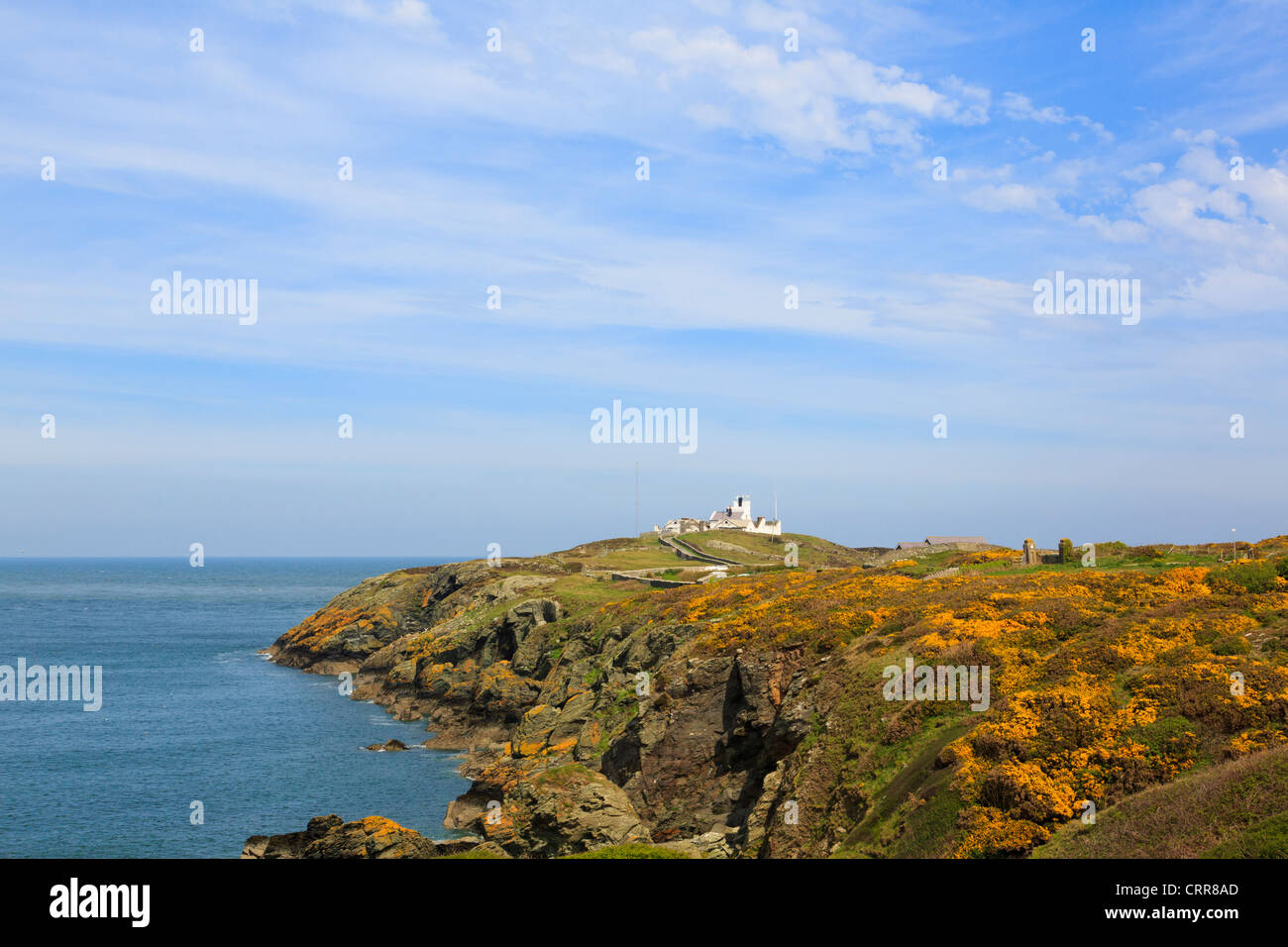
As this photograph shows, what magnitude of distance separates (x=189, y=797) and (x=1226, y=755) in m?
56.1

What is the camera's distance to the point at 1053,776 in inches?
886

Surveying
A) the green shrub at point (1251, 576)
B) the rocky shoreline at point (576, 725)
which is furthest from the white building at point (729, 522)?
the green shrub at point (1251, 576)

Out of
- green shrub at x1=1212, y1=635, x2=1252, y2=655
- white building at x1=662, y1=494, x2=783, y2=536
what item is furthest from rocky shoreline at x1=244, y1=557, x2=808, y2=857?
white building at x1=662, y1=494, x2=783, y2=536

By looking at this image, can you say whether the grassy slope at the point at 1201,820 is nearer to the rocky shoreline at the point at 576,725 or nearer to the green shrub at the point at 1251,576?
the rocky shoreline at the point at 576,725

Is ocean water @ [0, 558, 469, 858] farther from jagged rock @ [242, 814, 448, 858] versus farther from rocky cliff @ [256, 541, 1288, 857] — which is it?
jagged rock @ [242, 814, 448, 858]

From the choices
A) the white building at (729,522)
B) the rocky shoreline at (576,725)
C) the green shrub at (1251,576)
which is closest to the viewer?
the green shrub at (1251,576)

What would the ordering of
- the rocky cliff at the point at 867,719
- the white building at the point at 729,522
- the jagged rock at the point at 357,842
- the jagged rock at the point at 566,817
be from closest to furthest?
the rocky cliff at the point at 867,719 < the jagged rock at the point at 357,842 < the jagged rock at the point at 566,817 < the white building at the point at 729,522

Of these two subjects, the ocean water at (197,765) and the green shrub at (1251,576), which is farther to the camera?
the ocean water at (197,765)

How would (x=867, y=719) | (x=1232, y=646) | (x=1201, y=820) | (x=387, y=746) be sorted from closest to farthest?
(x=1201, y=820)
(x=1232, y=646)
(x=867, y=719)
(x=387, y=746)

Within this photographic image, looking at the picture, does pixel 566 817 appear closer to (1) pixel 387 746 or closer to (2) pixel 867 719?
(2) pixel 867 719

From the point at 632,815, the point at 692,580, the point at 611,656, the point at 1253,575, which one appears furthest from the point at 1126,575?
the point at 692,580

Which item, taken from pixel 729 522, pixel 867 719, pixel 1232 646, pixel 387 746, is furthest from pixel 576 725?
pixel 729 522
